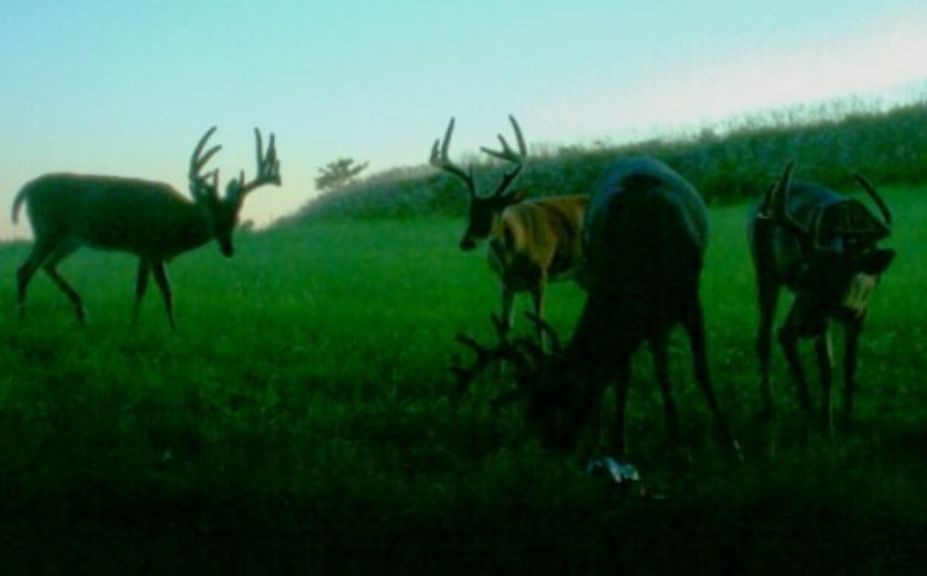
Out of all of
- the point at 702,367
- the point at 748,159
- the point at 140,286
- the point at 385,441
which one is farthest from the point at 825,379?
the point at 140,286

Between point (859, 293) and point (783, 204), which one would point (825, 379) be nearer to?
point (859, 293)

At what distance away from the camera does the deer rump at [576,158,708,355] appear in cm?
733

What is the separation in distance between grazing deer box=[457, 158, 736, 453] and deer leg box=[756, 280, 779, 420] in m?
0.74

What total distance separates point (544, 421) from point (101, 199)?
18.7 feet

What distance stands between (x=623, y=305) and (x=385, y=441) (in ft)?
4.17

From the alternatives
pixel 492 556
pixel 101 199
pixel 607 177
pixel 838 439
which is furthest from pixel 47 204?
pixel 492 556

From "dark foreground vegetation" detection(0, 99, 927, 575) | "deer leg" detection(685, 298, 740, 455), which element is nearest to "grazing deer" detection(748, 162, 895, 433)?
"dark foreground vegetation" detection(0, 99, 927, 575)

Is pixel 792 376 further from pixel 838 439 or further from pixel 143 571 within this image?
pixel 143 571

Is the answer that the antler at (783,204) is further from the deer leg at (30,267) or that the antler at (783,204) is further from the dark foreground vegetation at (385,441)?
the deer leg at (30,267)

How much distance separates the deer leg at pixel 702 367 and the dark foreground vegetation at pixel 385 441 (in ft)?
0.40

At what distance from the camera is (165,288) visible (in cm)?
1073

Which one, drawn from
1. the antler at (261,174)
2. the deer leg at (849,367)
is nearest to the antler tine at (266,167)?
the antler at (261,174)

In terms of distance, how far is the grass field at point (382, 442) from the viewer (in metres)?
6.02

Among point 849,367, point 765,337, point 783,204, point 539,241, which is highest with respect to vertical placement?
point 783,204
